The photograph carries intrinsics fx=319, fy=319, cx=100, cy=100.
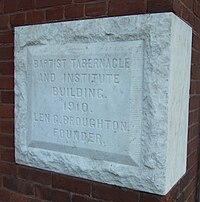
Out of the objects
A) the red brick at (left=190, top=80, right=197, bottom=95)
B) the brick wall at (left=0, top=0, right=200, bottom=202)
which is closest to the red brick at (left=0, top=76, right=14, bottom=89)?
the brick wall at (left=0, top=0, right=200, bottom=202)

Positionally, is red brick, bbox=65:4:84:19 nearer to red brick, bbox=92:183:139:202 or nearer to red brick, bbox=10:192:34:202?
red brick, bbox=92:183:139:202

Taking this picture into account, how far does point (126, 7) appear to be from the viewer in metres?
1.53

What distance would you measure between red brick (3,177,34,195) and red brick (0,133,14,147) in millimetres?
217

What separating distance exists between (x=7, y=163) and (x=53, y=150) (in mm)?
432

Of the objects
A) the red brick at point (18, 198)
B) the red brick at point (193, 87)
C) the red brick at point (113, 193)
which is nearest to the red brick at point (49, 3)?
the red brick at point (193, 87)

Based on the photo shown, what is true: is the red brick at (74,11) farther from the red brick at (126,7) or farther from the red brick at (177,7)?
the red brick at (177,7)

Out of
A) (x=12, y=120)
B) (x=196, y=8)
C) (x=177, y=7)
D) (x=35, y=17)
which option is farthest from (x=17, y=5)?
(x=196, y=8)

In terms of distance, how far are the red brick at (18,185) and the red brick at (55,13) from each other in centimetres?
98

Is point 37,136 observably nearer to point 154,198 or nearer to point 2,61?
point 2,61

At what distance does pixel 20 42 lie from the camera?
6.01 ft

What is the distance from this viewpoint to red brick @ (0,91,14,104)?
6.34ft

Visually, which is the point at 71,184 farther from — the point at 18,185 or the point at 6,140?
the point at 6,140

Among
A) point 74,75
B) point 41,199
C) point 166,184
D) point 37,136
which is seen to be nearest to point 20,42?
point 74,75

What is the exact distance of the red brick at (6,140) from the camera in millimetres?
1951
